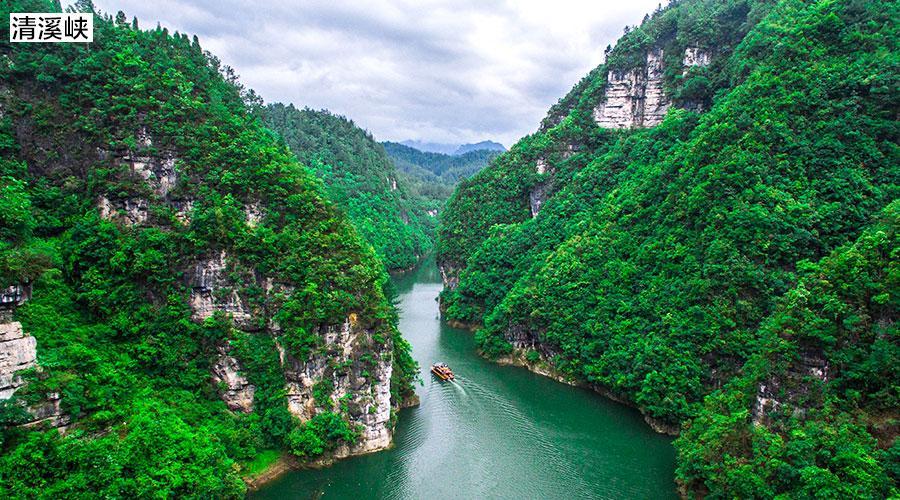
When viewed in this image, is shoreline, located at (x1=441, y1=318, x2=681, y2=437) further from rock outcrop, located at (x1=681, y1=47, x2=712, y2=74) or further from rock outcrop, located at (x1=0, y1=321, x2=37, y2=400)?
rock outcrop, located at (x1=681, y1=47, x2=712, y2=74)

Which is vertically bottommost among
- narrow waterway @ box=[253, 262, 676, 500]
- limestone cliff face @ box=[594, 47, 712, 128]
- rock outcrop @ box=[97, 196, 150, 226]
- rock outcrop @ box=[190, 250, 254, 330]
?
narrow waterway @ box=[253, 262, 676, 500]

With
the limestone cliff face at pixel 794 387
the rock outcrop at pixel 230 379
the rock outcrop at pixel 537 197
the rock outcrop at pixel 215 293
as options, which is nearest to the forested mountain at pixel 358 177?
the rock outcrop at pixel 537 197

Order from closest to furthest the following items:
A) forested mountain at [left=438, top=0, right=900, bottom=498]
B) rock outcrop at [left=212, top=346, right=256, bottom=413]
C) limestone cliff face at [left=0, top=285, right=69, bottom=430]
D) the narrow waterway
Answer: limestone cliff face at [left=0, top=285, right=69, bottom=430], forested mountain at [left=438, top=0, right=900, bottom=498], the narrow waterway, rock outcrop at [left=212, top=346, right=256, bottom=413]

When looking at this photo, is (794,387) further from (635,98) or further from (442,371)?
(635,98)

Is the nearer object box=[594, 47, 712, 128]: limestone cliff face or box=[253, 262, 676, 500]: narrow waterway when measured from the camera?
box=[253, 262, 676, 500]: narrow waterway

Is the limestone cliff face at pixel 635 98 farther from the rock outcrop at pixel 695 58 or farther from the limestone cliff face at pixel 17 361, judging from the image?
the limestone cliff face at pixel 17 361

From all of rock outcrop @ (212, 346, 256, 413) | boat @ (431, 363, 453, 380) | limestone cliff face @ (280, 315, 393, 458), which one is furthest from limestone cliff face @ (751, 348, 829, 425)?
rock outcrop @ (212, 346, 256, 413)

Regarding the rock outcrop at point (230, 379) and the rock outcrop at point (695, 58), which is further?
the rock outcrop at point (695, 58)
